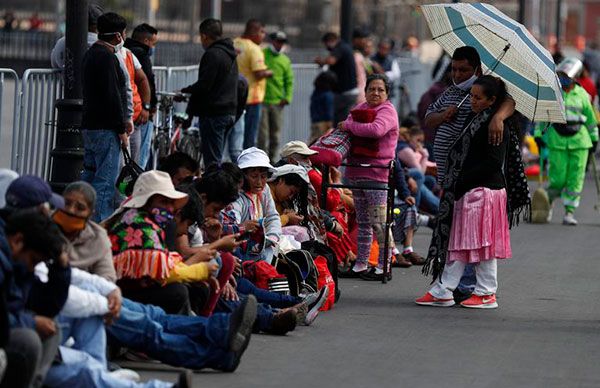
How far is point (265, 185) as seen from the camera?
37.7ft

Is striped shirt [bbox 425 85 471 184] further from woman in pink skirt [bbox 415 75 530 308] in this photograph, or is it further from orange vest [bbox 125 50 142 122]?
orange vest [bbox 125 50 142 122]

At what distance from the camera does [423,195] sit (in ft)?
55.2

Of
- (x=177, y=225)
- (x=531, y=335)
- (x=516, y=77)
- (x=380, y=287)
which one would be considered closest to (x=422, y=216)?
(x=380, y=287)

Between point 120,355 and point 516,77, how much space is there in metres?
4.22

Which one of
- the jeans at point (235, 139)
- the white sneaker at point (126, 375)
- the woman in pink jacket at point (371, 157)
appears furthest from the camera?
the jeans at point (235, 139)

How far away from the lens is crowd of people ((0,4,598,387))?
25.5 feet

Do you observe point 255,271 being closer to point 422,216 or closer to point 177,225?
point 177,225

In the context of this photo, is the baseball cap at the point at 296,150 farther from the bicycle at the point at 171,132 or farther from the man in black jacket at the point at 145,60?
the bicycle at the point at 171,132

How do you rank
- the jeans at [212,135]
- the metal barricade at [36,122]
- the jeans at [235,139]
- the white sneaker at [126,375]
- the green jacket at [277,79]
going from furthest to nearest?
the green jacket at [277,79], the jeans at [235,139], the jeans at [212,135], the metal barricade at [36,122], the white sneaker at [126,375]

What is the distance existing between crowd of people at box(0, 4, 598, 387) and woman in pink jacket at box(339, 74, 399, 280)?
1cm

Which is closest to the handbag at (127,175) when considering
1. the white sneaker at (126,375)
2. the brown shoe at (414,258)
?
the brown shoe at (414,258)

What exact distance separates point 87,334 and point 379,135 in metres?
5.23

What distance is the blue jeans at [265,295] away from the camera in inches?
412

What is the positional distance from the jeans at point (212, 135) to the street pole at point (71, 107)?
16.0ft
